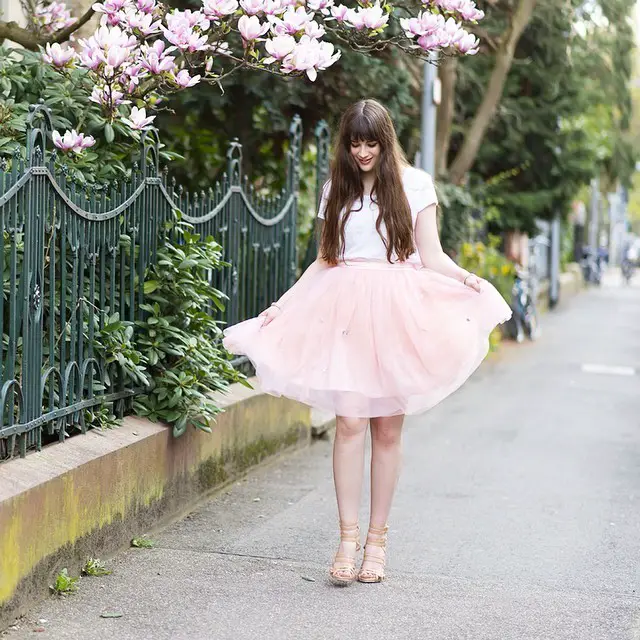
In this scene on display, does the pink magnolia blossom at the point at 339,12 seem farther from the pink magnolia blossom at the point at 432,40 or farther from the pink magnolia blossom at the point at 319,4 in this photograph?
the pink magnolia blossom at the point at 432,40

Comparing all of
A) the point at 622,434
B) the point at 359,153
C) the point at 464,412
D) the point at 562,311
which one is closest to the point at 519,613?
the point at 359,153

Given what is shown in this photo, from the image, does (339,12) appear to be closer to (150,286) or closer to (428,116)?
(150,286)

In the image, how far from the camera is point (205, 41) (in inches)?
219

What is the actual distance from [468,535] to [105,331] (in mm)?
1993

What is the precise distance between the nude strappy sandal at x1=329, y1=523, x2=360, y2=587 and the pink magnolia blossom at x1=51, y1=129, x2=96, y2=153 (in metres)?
2.02

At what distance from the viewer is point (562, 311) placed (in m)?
27.5

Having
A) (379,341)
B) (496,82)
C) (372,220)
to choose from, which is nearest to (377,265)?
(372,220)

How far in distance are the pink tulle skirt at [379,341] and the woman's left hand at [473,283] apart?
2cm

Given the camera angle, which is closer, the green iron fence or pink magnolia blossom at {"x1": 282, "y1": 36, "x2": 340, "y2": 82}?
the green iron fence

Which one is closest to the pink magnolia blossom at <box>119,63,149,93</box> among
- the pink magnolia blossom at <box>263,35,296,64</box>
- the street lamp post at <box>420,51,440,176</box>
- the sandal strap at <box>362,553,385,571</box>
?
the pink magnolia blossom at <box>263,35,296,64</box>

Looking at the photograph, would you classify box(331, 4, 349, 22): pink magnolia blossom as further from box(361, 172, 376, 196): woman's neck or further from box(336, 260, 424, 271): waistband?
box(336, 260, 424, 271): waistband

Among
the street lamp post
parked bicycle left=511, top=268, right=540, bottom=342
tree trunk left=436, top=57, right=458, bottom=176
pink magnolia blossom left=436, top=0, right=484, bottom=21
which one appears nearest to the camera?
pink magnolia blossom left=436, top=0, right=484, bottom=21

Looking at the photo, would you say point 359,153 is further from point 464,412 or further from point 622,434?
point 464,412

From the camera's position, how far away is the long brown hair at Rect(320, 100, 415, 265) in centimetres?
495
